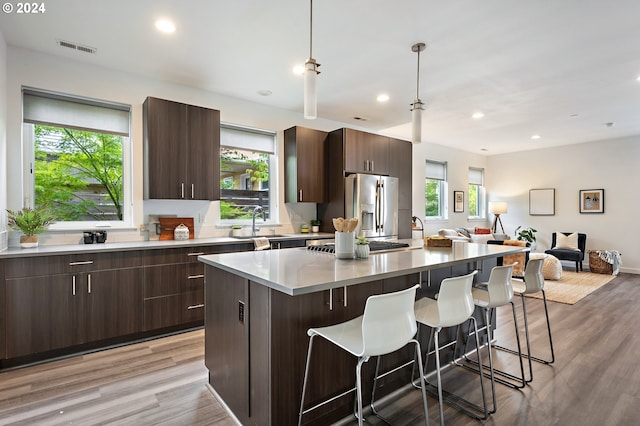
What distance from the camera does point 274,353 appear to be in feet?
5.48

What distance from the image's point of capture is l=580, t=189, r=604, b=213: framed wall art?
7148mm

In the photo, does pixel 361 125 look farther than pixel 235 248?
Yes

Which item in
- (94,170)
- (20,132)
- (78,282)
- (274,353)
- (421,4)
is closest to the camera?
(274,353)

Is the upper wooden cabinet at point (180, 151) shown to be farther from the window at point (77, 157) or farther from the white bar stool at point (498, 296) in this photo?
the white bar stool at point (498, 296)

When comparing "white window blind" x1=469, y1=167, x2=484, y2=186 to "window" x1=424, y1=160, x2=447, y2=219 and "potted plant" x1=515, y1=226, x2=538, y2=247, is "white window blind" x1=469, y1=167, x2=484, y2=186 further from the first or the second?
"potted plant" x1=515, y1=226, x2=538, y2=247

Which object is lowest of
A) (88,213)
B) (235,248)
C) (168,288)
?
(168,288)

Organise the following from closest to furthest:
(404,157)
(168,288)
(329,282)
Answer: (329,282) < (168,288) < (404,157)

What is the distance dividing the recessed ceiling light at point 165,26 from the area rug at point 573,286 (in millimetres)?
5555

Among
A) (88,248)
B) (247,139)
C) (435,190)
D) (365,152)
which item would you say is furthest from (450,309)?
(435,190)

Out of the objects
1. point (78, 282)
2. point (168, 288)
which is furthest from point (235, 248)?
point (78, 282)

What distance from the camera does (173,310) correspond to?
333 cm

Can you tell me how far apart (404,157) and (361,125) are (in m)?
0.93

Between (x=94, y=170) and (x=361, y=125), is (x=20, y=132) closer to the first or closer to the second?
(x=94, y=170)

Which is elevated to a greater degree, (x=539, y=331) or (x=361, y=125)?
(x=361, y=125)
